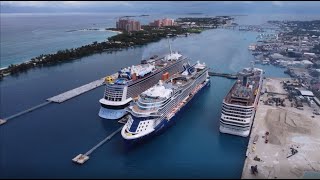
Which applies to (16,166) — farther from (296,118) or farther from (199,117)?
(296,118)

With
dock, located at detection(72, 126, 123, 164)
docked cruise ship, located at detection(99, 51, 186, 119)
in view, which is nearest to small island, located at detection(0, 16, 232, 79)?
docked cruise ship, located at detection(99, 51, 186, 119)

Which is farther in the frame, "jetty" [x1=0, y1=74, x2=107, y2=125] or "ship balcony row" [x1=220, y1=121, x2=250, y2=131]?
"jetty" [x1=0, y1=74, x2=107, y2=125]

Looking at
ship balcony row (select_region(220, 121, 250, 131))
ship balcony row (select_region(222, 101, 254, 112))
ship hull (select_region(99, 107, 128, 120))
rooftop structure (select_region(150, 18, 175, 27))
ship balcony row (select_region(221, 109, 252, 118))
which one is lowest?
ship hull (select_region(99, 107, 128, 120))

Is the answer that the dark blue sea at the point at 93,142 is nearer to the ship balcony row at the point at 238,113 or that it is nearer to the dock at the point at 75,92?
the dock at the point at 75,92

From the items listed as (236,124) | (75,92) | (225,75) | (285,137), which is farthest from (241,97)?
(75,92)

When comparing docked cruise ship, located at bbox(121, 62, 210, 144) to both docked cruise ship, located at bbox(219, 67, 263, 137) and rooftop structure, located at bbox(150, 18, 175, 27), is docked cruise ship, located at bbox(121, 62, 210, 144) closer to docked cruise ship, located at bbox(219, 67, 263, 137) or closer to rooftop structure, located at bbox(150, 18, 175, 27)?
docked cruise ship, located at bbox(219, 67, 263, 137)

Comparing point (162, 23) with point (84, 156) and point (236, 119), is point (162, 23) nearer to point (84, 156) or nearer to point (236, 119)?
point (236, 119)

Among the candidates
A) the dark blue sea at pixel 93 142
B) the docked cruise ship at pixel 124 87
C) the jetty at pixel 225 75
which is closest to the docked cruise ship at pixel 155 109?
the dark blue sea at pixel 93 142
